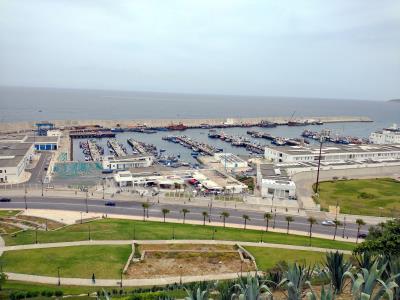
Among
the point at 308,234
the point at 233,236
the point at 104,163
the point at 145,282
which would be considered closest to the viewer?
the point at 145,282

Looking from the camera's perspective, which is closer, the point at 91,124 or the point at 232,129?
the point at 91,124

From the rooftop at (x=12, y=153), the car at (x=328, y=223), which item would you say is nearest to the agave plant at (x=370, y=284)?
the car at (x=328, y=223)

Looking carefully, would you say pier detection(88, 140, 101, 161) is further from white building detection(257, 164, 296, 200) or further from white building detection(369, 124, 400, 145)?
white building detection(369, 124, 400, 145)

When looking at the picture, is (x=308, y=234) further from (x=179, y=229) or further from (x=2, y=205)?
(x=2, y=205)

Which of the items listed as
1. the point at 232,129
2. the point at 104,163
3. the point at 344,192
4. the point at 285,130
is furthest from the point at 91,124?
the point at 344,192

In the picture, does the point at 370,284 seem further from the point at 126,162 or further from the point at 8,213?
the point at 126,162
